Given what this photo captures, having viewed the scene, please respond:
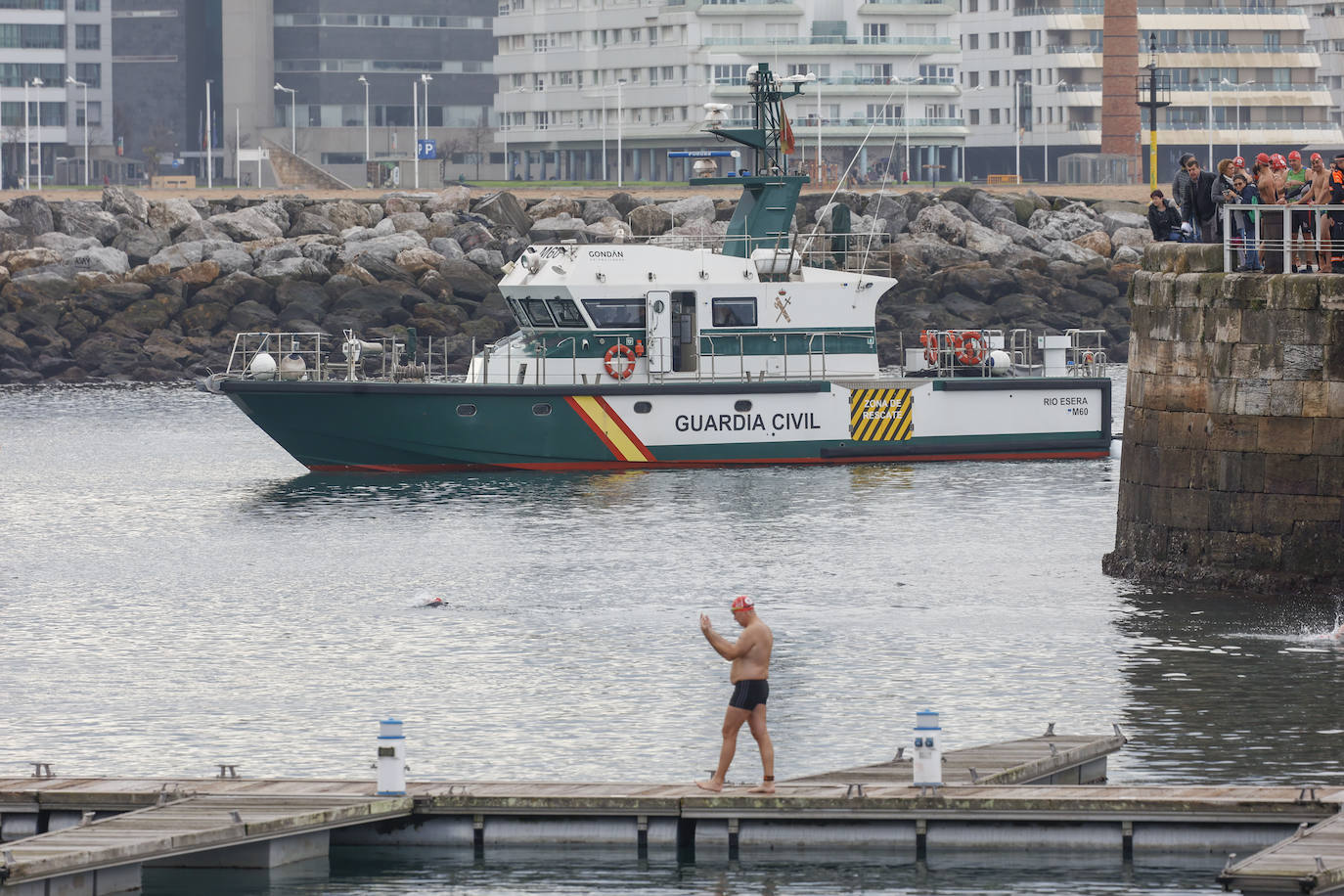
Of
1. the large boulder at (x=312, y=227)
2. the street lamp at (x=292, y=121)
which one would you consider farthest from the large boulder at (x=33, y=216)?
the street lamp at (x=292, y=121)

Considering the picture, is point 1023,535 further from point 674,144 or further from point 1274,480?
point 674,144

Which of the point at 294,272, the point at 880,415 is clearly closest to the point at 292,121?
the point at 294,272

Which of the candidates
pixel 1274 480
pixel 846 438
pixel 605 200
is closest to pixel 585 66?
pixel 605 200

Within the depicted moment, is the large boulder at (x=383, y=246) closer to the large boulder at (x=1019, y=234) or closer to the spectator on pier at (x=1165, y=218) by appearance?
the large boulder at (x=1019, y=234)

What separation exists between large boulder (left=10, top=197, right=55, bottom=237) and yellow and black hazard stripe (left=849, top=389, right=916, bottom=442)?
5048cm

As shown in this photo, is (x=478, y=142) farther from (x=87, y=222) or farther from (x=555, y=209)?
(x=87, y=222)

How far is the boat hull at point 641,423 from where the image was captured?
41.9m

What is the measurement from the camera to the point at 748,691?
17.5 meters

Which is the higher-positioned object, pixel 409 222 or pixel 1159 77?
pixel 1159 77

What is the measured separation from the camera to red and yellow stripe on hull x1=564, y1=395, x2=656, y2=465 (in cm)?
4219

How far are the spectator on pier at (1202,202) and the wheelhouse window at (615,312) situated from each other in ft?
48.8

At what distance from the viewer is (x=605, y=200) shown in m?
89.7

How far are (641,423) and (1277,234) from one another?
1735cm

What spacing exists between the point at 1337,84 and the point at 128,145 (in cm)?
8609
